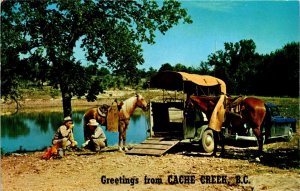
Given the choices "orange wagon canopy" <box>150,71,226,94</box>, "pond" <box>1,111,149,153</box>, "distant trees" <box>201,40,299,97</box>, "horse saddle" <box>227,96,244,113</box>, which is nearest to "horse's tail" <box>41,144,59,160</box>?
"orange wagon canopy" <box>150,71,226,94</box>

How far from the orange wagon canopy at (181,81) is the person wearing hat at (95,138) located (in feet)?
8.15

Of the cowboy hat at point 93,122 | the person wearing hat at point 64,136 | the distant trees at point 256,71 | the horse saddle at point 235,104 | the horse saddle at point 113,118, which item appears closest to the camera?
the horse saddle at point 235,104

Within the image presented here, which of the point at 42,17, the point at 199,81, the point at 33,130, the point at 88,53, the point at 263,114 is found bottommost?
the point at 33,130

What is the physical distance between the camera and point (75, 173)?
10.1m

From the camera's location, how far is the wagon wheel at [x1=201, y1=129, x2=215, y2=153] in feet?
41.8

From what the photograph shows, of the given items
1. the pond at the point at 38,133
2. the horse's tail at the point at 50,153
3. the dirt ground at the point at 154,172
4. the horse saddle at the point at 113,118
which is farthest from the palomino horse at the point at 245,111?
the pond at the point at 38,133

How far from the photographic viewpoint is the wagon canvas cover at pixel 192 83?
38.0ft

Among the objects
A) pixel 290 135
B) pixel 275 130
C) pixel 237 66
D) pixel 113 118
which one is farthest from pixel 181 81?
pixel 237 66

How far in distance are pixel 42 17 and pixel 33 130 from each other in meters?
19.7

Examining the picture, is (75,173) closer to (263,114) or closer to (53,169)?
(53,169)

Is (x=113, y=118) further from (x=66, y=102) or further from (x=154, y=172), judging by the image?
(x=154, y=172)

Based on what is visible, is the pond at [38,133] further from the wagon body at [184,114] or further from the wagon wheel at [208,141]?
the wagon wheel at [208,141]

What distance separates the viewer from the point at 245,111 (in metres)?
11.8

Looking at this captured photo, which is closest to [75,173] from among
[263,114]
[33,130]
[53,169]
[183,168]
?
[53,169]
